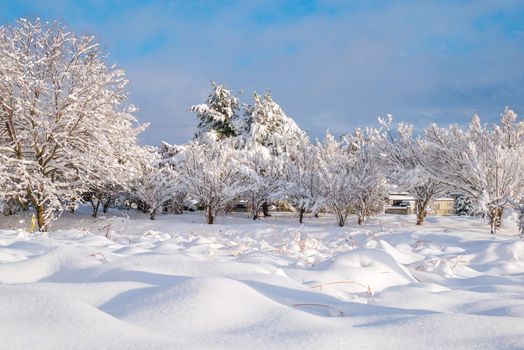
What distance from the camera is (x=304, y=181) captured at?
1741 cm

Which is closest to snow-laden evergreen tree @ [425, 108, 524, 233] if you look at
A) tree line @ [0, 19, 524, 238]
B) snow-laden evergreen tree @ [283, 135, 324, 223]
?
tree line @ [0, 19, 524, 238]

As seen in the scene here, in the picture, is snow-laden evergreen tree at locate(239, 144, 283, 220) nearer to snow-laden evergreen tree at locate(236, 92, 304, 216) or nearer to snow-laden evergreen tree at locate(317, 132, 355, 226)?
snow-laden evergreen tree at locate(317, 132, 355, 226)

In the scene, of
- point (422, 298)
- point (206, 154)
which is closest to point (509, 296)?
point (422, 298)

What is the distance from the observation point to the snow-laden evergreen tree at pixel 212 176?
1577cm

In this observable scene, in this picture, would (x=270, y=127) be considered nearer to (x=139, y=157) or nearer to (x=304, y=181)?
(x=304, y=181)

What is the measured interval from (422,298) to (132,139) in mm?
13139

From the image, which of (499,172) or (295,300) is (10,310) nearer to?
(295,300)

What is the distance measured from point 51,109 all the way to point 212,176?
6.18 m

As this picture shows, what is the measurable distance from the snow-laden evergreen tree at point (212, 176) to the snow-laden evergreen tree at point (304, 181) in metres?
2.62

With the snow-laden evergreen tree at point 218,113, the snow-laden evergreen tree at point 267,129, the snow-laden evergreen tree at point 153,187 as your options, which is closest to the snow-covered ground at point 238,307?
the snow-laden evergreen tree at point 153,187

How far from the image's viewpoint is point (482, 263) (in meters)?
4.83

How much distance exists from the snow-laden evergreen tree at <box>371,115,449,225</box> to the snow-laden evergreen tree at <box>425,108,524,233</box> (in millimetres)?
445

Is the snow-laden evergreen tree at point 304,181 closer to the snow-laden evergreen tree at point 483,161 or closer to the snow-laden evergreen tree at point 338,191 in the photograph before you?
the snow-laden evergreen tree at point 338,191

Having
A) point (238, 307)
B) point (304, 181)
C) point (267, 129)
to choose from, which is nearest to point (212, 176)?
point (304, 181)
